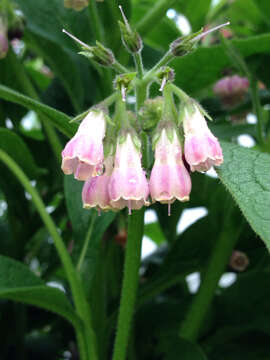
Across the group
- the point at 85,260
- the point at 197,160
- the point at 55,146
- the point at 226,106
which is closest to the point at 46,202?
the point at 55,146

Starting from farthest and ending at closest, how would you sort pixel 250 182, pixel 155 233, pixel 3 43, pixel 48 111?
pixel 155 233 < pixel 3 43 < pixel 48 111 < pixel 250 182

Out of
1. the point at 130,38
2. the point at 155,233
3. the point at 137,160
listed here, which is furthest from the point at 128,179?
the point at 155,233

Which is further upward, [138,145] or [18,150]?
[18,150]

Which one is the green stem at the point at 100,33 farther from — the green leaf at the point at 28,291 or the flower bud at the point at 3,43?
the green leaf at the point at 28,291

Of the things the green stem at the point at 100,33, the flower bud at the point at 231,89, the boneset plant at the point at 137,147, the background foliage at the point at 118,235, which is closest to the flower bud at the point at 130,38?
the boneset plant at the point at 137,147

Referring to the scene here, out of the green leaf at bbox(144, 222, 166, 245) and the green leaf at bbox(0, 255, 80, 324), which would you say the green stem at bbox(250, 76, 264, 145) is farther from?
the green leaf at bbox(144, 222, 166, 245)

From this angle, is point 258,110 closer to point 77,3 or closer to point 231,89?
point 231,89

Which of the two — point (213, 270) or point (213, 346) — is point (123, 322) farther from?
point (213, 346)
